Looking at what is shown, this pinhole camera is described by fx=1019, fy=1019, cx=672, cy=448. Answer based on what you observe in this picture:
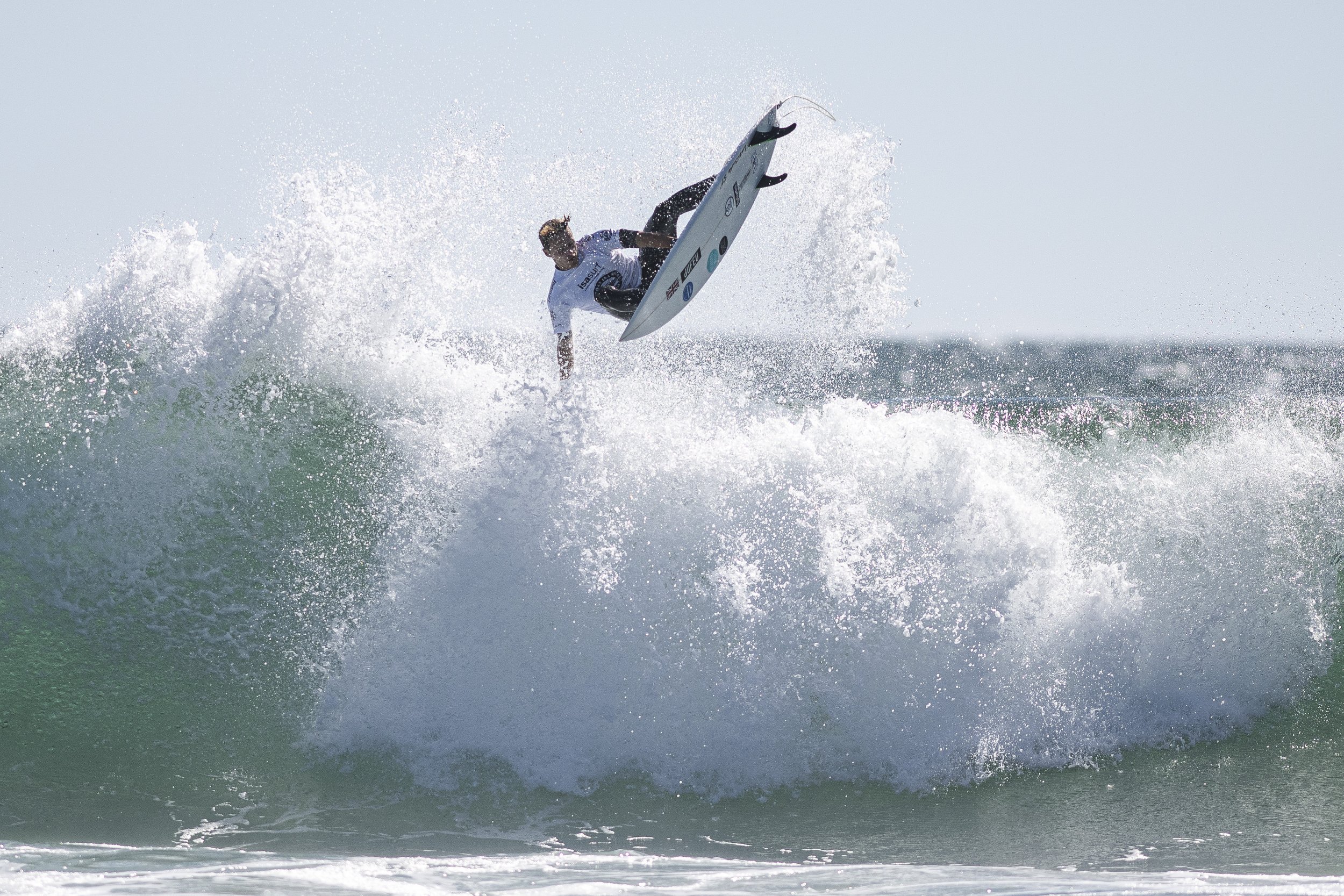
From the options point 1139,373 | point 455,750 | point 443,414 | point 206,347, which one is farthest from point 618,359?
point 1139,373

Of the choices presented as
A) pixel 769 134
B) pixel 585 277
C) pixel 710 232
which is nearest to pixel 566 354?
pixel 585 277

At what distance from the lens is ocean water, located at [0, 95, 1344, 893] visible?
4.40 meters

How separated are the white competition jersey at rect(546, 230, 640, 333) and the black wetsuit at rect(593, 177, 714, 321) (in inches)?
2.3

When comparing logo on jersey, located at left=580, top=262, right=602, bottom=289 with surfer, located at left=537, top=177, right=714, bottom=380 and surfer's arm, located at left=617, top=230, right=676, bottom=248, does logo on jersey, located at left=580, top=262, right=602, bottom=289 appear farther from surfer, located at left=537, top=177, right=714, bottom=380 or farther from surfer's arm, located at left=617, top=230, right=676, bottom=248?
surfer's arm, located at left=617, top=230, right=676, bottom=248

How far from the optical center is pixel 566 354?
704 cm

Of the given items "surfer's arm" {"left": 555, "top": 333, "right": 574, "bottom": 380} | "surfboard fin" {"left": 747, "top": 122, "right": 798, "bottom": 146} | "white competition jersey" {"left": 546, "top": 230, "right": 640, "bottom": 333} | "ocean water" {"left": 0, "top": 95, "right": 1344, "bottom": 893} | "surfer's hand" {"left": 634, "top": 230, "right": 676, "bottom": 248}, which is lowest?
"ocean water" {"left": 0, "top": 95, "right": 1344, "bottom": 893}

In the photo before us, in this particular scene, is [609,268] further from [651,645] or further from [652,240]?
[651,645]

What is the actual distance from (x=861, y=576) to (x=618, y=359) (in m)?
4.85

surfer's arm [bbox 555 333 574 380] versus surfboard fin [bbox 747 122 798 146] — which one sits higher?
surfboard fin [bbox 747 122 798 146]

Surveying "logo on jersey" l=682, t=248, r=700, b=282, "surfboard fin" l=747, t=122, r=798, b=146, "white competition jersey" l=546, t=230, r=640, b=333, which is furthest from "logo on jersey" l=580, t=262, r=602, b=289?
"surfboard fin" l=747, t=122, r=798, b=146

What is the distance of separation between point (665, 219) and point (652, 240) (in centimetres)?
18

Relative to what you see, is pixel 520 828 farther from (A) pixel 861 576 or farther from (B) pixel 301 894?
(A) pixel 861 576

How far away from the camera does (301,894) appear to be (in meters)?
3.72

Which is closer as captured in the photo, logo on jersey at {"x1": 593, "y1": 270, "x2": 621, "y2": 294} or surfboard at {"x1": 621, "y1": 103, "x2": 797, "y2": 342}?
surfboard at {"x1": 621, "y1": 103, "x2": 797, "y2": 342}
